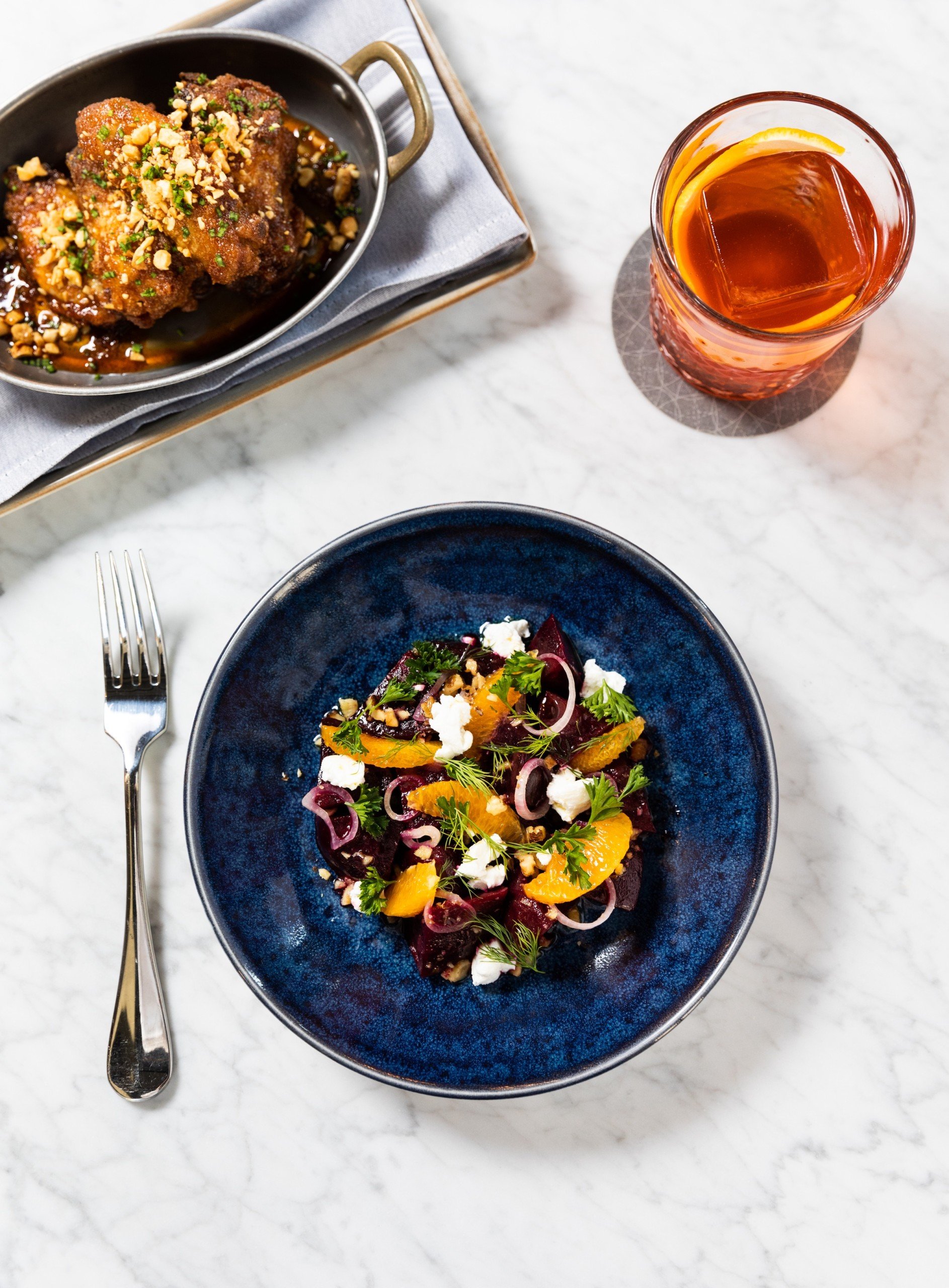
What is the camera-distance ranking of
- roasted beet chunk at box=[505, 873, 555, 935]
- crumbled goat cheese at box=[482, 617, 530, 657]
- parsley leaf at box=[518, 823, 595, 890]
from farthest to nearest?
crumbled goat cheese at box=[482, 617, 530, 657] → roasted beet chunk at box=[505, 873, 555, 935] → parsley leaf at box=[518, 823, 595, 890]

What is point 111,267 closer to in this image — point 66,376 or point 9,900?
point 66,376

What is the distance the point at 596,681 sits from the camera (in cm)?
215

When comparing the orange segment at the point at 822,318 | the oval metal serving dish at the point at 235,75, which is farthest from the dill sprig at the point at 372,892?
the orange segment at the point at 822,318

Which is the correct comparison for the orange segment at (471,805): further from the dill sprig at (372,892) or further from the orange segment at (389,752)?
the dill sprig at (372,892)

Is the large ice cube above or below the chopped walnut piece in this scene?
below

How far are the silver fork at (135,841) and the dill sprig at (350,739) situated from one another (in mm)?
506

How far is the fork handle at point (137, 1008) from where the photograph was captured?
2254mm

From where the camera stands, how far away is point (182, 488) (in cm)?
237

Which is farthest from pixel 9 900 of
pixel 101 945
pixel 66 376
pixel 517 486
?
pixel 517 486

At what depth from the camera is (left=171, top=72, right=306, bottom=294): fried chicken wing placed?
2061 mm

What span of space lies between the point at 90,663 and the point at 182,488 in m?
0.49

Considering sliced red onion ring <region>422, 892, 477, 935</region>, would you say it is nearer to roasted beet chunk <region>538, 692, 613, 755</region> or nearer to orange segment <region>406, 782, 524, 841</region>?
orange segment <region>406, 782, 524, 841</region>

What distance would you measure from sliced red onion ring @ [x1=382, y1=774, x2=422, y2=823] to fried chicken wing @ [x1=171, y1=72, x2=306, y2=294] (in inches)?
45.9

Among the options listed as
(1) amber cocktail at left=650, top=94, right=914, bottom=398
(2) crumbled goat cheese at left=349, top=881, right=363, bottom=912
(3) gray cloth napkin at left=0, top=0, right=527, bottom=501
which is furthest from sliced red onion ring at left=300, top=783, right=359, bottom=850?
(1) amber cocktail at left=650, top=94, right=914, bottom=398
